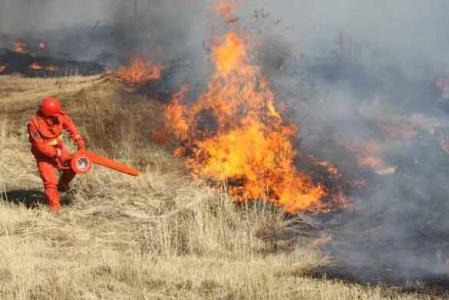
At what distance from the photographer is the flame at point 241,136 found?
10.8 metres

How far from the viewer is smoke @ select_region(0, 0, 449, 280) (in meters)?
8.48

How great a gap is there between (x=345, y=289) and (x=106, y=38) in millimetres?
25580

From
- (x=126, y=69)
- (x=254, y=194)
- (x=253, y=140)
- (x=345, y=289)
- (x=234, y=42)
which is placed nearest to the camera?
(x=345, y=289)

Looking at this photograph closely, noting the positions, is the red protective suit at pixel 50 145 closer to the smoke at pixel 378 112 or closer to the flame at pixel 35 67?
the smoke at pixel 378 112

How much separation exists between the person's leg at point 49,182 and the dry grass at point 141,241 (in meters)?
0.18

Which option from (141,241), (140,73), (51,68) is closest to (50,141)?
(141,241)

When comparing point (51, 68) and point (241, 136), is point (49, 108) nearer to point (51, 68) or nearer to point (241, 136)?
point (241, 136)

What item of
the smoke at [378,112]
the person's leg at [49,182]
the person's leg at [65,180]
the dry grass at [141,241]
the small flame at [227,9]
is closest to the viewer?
the dry grass at [141,241]

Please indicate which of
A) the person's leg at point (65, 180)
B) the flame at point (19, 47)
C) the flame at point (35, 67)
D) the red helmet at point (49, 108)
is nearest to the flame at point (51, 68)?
the flame at point (35, 67)

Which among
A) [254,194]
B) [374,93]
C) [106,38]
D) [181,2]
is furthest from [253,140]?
[106,38]

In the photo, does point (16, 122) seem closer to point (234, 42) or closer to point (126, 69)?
point (126, 69)

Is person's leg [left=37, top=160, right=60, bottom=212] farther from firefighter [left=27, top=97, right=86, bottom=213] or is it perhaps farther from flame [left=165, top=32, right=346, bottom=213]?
flame [left=165, top=32, right=346, bottom=213]

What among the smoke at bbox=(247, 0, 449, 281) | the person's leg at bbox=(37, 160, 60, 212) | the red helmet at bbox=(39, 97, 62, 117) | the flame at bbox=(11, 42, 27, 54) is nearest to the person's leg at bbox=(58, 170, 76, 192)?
the person's leg at bbox=(37, 160, 60, 212)

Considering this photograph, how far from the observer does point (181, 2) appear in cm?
2662
